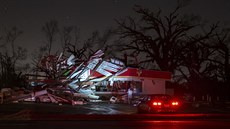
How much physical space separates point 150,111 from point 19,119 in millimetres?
8876

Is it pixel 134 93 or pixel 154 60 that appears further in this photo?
pixel 154 60

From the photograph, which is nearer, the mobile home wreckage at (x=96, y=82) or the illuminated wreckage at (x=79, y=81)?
the illuminated wreckage at (x=79, y=81)

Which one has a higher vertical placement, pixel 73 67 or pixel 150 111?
pixel 73 67

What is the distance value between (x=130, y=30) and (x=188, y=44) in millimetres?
9797

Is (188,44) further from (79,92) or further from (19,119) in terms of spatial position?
(19,119)

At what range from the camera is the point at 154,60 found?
243 ft

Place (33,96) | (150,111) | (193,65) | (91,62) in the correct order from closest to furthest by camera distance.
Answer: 1. (150,111)
2. (33,96)
3. (91,62)
4. (193,65)

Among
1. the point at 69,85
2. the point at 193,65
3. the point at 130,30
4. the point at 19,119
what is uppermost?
the point at 130,30

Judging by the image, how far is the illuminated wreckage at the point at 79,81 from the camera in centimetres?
4300

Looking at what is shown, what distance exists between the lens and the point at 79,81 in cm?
4625

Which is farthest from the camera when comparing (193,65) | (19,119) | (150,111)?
(193,65)

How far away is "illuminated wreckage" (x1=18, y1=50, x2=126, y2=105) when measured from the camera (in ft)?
141

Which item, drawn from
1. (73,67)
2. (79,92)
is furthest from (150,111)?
(73,67)

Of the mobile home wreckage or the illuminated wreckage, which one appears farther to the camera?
the mobile home wreckage
